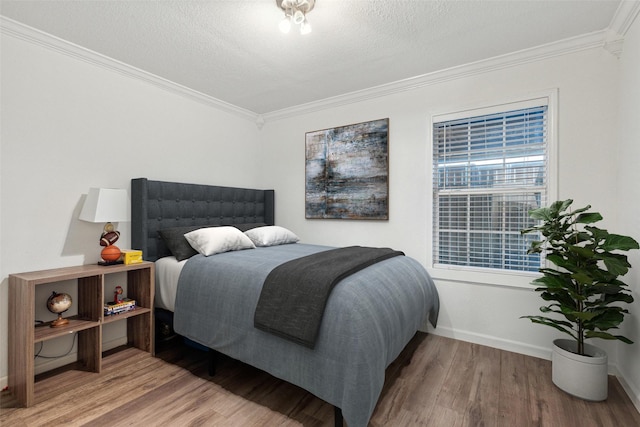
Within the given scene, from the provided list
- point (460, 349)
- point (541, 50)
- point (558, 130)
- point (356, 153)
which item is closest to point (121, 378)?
point (460, 349)

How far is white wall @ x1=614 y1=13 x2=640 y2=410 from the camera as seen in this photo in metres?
1.90

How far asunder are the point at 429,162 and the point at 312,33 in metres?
1.59

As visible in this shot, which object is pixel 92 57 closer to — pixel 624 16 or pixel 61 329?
pixel 61 329

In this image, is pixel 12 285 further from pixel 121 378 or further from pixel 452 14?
pixel 452 14

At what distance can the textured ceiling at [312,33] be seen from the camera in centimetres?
196

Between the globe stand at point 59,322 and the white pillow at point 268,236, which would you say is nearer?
the globe stand at point 59,322

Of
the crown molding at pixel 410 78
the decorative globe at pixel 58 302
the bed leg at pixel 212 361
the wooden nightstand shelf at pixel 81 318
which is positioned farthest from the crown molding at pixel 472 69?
the decorative globe at pixel 58 302

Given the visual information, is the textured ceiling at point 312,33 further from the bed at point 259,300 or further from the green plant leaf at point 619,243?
the green plant leaf at point 619,243

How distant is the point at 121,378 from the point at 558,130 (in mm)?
3810

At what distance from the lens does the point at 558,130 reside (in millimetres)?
2408

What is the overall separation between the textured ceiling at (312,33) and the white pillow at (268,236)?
155cm

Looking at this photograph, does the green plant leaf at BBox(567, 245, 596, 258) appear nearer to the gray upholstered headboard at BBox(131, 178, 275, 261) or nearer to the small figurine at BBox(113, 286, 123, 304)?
the gray upholstered headboard at BBox(131, 178, 275, 261)

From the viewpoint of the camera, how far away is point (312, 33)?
224 cm

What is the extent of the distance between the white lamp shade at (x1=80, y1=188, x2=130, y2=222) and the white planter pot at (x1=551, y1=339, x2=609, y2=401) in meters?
3.31
